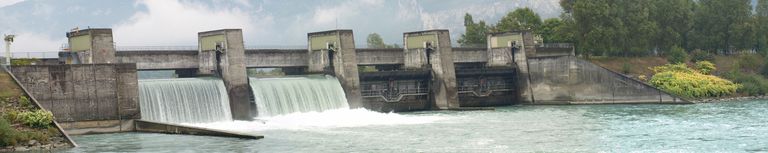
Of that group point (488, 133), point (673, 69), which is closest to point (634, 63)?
point (673, 69)

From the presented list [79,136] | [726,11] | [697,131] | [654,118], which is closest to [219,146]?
[79,136]

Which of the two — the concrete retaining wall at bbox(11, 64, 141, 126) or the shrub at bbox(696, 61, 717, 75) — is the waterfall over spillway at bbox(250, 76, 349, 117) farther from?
the shrub at bbox(696, 61, 717, 75)

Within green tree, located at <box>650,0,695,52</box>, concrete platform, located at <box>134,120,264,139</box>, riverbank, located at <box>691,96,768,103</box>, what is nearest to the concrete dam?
concrete platform, located at <box>134,120,264,139</box>

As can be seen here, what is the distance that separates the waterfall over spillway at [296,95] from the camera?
58.3 m

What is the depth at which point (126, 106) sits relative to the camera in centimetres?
4819

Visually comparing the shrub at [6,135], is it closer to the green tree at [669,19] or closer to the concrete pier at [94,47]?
the concrete pier at [94,47]

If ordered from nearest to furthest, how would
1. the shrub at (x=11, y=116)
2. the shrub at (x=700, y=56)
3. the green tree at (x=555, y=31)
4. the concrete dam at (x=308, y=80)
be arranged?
1. the shrub at (x=11, y=116)
2. the concrete dam at (x=308, y=80)
3. the shrub at (x=700, y=56)
4. the green tree at (x=555, y=31)

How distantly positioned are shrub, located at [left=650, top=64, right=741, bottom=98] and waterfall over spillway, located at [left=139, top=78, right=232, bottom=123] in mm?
39162

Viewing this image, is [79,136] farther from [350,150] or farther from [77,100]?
[350,150]

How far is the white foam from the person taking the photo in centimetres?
5128

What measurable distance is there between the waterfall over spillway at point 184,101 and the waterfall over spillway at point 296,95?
10.9 feet

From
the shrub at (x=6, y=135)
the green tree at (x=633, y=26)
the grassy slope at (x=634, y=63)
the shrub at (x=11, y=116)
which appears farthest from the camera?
the green tree at (x=633, y=26)

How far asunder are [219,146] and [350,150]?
19.4ft

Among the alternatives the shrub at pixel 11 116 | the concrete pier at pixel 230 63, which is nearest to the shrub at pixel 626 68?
the concrete pier at pixel 230 63
